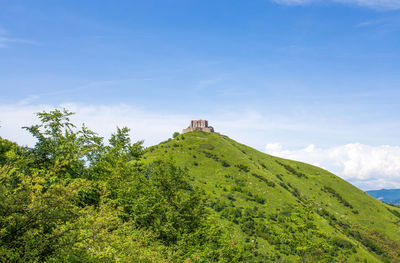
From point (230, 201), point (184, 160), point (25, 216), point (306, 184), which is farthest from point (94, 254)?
point (306, 184)

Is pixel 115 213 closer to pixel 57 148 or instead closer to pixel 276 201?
pixel 57 148

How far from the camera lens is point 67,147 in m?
23.7

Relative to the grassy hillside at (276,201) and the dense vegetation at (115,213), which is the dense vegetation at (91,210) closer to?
the dense vegetation at (115,213)

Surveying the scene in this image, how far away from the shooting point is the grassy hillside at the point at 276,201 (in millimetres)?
84625

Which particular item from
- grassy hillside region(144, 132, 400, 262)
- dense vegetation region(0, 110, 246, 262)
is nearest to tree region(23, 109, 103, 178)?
dense vegetation region(0, 110, 246, 262)

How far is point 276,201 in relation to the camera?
109375mm

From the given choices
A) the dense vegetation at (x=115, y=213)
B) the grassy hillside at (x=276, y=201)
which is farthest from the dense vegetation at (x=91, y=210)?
the grassy hillside at (x=276, y=201)

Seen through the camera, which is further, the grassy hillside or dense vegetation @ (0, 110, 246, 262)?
the grassy hillside

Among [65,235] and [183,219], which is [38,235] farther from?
[183,219]

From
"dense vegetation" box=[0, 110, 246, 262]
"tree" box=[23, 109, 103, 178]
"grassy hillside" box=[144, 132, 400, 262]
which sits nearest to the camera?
"dense vegetation" box=[0, 110, 246, 262]

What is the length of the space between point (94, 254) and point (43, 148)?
56.0 ft

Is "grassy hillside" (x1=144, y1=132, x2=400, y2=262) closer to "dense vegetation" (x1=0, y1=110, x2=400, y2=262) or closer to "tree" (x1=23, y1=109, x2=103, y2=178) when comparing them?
"dense vegetation" (x1=0, y1=110, x2=400, y2=262)

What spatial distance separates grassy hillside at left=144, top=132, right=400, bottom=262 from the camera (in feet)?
278

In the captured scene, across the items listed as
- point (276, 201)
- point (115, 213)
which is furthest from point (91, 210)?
point (276, 201)
